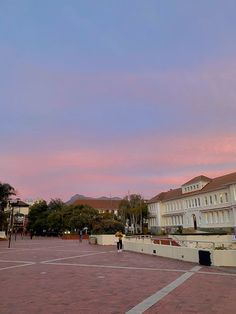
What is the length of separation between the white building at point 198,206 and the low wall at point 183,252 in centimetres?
4014

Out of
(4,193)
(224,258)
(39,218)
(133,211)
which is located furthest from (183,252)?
(133,211)

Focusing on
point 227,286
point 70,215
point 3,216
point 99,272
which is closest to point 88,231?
point 70,215

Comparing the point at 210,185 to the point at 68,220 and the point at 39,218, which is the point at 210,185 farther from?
the point at 39,218

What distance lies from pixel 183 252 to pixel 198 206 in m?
58.3

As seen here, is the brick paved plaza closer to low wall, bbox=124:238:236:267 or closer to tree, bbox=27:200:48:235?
low wall, bbox=124:238:236:267

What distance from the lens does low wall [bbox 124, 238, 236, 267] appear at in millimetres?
17828

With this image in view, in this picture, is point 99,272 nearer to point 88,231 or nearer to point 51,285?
point 51,285

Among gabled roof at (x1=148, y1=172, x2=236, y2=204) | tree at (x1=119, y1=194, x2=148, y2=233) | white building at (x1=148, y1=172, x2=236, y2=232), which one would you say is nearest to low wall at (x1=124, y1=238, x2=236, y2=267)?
white building at (x1=148, y1=172, x2=236, y2=232)

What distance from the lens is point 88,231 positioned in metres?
67.1

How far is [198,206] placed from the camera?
77625mm

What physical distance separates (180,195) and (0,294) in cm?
7738

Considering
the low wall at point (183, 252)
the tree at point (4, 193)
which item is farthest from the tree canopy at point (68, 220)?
the low wall at point (183, 252)

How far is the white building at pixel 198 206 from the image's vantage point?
66.9 meters

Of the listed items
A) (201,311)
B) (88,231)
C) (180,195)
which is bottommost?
(201,311)
